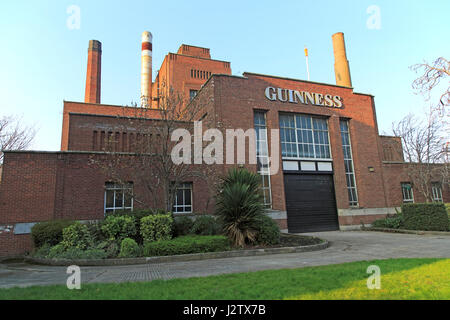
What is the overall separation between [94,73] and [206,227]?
29278 millimetres

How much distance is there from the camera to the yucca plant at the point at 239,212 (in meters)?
10.1

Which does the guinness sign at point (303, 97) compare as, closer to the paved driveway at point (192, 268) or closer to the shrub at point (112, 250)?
the paved driveway at point (192, 268)

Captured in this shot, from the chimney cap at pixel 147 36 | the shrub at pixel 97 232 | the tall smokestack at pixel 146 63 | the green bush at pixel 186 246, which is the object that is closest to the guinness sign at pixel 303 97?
the green bush at pixel 186 246

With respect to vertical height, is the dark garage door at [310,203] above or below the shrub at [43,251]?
above

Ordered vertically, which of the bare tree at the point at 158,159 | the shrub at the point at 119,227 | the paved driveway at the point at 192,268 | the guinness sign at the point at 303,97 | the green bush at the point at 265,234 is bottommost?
the paved driveway at the point at 192,268

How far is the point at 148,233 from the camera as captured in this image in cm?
1021

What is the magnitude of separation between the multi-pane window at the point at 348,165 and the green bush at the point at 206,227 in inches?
427

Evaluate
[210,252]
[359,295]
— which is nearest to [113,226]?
[210,252]

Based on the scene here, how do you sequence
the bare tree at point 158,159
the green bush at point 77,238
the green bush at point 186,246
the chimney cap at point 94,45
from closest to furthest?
the green bush at point 186,246 → the green bush at point 77,238 → the bare tree at point 158,159 → the chimney cap at point 94,45

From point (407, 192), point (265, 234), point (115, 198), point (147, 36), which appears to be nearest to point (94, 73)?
point (147, 36)

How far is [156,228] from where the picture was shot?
10320mm

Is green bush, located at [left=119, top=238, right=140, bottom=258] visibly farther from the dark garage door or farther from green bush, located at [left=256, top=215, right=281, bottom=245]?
the dark garage door

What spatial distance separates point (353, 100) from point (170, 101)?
13.9 m

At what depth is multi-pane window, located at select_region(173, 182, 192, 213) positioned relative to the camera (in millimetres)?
15055
